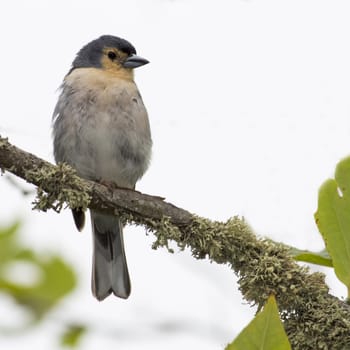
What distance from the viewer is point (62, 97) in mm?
5098

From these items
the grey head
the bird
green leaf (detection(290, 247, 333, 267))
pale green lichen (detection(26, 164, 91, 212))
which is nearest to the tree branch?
pale green lichen (detection(26, 164, 91, 212))

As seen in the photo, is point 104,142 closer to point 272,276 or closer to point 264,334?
point 272,276

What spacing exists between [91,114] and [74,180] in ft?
→ 5.90

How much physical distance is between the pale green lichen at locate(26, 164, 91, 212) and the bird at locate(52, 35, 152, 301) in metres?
1.41

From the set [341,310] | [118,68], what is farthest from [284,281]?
[118,68]

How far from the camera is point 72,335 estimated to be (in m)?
2.53

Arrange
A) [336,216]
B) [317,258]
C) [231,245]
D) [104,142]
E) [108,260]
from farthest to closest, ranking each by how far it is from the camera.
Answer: [108,260] < [104,142] < [231,245] < [317,258] < [336,216]

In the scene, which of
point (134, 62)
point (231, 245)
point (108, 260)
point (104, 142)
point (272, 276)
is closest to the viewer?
point (272, 276)

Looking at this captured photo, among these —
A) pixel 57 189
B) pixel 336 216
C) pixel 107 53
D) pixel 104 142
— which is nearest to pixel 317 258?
pixel 336 216

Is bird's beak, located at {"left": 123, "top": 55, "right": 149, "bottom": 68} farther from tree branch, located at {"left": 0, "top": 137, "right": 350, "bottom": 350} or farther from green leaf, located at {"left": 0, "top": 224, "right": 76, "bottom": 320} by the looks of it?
green leaf, located at {"left": 0, "top": 224, "right": 76, "bottom": 320}

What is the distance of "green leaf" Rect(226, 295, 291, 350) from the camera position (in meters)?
1.57

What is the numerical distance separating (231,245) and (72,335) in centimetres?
81

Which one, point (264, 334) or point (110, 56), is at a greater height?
point (110, 56)

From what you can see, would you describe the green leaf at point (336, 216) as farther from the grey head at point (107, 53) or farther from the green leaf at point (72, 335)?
the grey head at point (107, 53)
